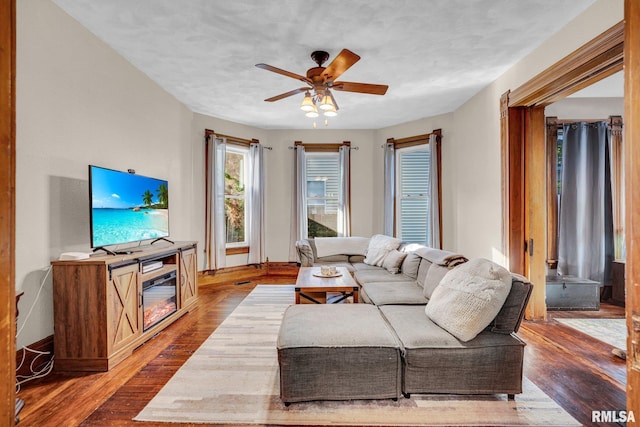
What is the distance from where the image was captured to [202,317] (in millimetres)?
3467

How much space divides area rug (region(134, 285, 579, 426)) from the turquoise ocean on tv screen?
1.28 meters

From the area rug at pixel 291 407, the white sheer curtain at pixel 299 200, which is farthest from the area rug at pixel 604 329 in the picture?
the white sheer curtain at pixel 299 200

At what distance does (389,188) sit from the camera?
5430 mm

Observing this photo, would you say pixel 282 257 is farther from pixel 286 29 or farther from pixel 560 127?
pixel 560 127

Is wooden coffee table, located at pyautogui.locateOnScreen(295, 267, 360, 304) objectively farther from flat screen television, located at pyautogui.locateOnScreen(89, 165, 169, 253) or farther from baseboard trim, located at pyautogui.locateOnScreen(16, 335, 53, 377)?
baseboard trim, located at pyautogui.locateOnScreen(16, 335, 53, 377)

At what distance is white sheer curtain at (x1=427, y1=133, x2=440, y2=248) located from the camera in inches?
192

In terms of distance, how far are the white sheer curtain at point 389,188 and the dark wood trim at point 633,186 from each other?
456cm

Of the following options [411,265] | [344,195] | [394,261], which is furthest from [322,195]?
[411,265]

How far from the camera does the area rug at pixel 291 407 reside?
1.72 m

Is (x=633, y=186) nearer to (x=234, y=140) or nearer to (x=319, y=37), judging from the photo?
(x=319, y=37)

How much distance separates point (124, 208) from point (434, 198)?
4.23 meters

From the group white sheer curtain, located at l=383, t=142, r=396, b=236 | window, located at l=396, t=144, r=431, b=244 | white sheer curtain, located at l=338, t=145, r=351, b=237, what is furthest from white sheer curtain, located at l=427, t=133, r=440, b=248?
white sheer curtain, located at l=338, t=145, r=351, b=237

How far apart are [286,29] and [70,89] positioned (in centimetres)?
189

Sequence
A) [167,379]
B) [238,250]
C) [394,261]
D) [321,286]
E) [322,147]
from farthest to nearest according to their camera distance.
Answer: [322,147]
[238,250]
[394,261]
[321,286]
[167,379]
